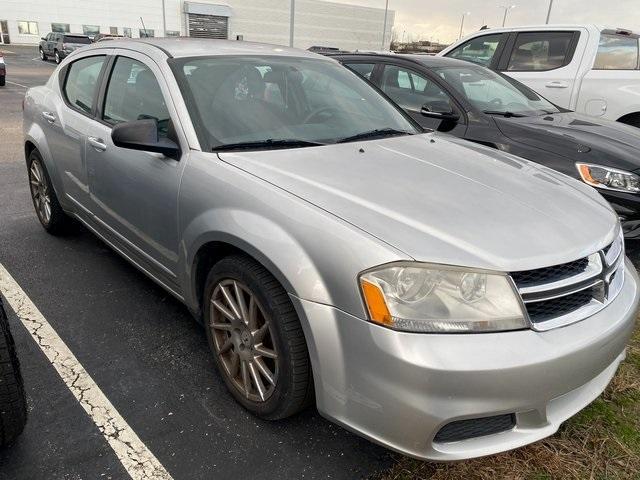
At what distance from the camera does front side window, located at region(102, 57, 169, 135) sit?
8.97 feet

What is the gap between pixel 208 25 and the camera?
59312mm

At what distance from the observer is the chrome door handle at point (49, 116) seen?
3.77 metres

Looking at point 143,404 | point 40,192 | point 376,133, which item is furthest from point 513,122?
point 40,192

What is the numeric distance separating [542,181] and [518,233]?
2.44ft

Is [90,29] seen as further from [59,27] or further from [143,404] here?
[143,404]

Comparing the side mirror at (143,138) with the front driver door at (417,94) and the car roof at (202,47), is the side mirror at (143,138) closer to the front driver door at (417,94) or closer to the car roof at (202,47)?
the car roof at (202,47)

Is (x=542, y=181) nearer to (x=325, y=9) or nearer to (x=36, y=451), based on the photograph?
(x=36, y=451)

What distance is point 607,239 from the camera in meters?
2.08

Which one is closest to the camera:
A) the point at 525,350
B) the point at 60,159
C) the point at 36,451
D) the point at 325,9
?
the point at 525,350

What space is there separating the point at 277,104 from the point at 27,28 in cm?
5794

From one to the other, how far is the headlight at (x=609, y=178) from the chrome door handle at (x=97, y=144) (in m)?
3.33

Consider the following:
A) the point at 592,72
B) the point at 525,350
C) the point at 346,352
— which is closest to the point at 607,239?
the point at 525,350

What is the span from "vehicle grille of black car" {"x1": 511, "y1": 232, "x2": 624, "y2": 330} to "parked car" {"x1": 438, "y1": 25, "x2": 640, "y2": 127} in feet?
16.5

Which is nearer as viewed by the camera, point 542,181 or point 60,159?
point 542,181
